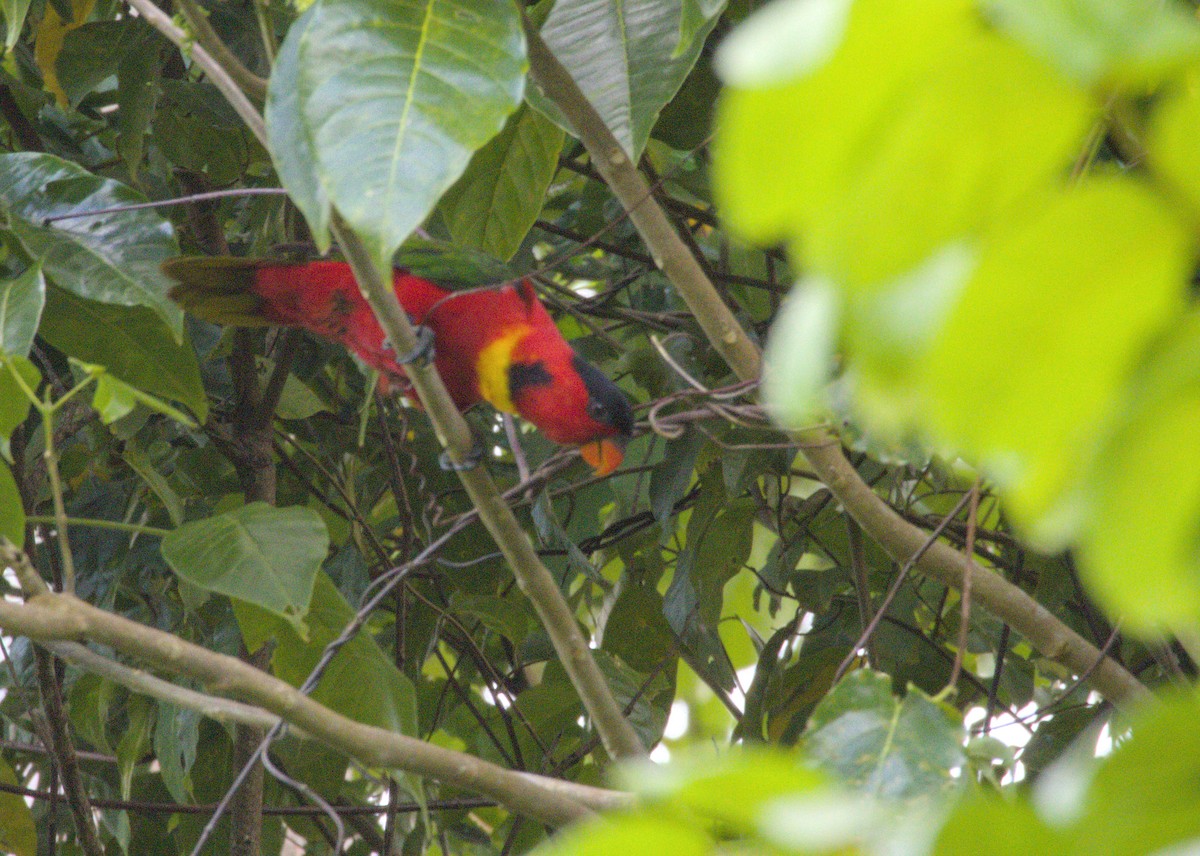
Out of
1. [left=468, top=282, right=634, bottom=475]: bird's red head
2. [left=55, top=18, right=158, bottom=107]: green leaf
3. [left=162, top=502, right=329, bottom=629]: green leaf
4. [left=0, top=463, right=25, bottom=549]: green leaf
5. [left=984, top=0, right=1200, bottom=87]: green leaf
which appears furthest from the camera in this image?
[left=55, top=18, right=158, bottom=107]: green leaf

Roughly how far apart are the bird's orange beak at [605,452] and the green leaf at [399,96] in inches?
34.8

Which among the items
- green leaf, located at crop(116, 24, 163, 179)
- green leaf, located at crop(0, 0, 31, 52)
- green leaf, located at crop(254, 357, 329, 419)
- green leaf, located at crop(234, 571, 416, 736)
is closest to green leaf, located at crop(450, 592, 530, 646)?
green leaf, located at crop(254, 357, 329, 419)

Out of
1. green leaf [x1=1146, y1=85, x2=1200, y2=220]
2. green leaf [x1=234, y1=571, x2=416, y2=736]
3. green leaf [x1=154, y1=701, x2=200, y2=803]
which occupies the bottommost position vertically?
green leaf [x1=154, y1=701, x2=200, y2=803]

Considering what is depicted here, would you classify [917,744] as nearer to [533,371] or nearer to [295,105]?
[295,105]

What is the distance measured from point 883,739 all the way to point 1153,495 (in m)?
0.75

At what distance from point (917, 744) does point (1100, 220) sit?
2.56 feet

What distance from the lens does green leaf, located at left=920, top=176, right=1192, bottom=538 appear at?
319mm

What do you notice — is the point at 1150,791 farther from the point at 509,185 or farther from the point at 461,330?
the point at 461,330

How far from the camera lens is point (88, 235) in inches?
61.0

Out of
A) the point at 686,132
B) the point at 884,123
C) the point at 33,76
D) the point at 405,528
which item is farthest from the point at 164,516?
the point at 884,123

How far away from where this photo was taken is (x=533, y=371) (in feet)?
6.37

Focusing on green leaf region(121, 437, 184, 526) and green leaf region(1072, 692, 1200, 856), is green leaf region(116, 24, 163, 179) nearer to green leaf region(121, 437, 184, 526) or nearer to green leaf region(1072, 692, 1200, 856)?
green leaf region(121, 437, 184, 526)

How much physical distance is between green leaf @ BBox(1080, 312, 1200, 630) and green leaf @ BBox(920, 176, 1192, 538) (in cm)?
1

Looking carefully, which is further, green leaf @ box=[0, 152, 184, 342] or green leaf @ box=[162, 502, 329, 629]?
green leaf @ box=[0, 152, 184, 342]
